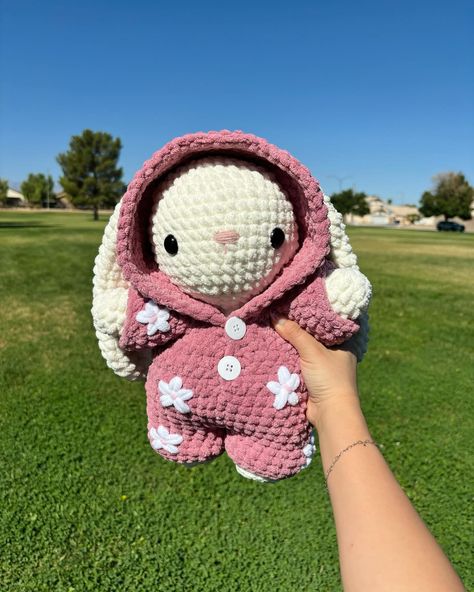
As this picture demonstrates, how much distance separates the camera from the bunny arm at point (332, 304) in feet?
4.34

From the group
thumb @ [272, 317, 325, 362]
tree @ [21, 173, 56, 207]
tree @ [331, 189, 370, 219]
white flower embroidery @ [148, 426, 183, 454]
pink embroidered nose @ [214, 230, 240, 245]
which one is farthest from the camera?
tree @ [21, 173, 56, 207]

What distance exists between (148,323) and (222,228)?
34 cm

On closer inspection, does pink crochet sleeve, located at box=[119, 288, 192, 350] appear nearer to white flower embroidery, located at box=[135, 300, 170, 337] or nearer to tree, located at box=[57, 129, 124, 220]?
white flower embroidery, located at box=[135, 300, 170, 337]

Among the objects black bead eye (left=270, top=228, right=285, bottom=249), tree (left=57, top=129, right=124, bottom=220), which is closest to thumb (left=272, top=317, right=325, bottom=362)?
black bead eye (left=270, top=228, right=285, bottom=249)

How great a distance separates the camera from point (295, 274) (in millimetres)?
1315

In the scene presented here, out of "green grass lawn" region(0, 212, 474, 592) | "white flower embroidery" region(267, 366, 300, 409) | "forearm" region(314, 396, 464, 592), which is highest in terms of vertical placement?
"white flower embroidery" region(267, 366, 300, 409)

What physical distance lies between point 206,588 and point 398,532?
179cm

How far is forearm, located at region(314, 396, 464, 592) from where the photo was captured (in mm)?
972

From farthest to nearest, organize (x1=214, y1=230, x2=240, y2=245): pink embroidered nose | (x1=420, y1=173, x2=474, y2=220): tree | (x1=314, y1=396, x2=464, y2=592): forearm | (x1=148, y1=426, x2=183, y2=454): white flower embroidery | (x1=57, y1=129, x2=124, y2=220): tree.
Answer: (x1=420, y1=173, x2=474, y2=220): tree < (x1=57, y1=129, x2=124, y2=220): tree < (x1=148, y1=426, x2=183, y2=454): white flower embroidery < (x1=214, y1=230, x2=240, y2=245): pink embroidered nose < (x1=314, y1=396, x2=464, y2=592): forearm

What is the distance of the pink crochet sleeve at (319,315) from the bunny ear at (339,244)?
7 centimetres

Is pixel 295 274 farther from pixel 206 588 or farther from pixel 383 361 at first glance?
pixel 383 361

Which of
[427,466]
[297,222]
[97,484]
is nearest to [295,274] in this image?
[297,222]

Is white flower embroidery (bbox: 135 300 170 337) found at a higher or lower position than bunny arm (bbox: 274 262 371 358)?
lower

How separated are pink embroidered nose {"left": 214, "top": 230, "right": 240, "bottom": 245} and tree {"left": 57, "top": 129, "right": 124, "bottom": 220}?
43.8 meters
